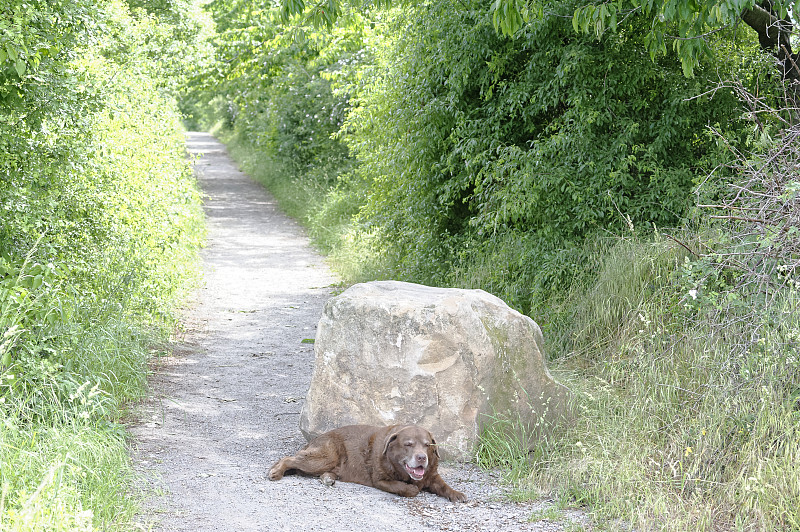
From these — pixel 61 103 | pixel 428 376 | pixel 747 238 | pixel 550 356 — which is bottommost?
pixel 550 356

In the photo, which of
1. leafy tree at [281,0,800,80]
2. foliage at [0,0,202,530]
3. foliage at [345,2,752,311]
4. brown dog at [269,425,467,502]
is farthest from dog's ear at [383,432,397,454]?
foliage at [345,2,752,311]

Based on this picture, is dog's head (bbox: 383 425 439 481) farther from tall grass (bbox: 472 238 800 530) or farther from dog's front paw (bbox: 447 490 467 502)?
tall grass (bbox: 472 238 800 530)

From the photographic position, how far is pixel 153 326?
9078 millimetres

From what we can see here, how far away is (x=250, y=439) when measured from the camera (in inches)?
247

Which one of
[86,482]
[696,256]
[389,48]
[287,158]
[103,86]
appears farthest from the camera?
[287,158]

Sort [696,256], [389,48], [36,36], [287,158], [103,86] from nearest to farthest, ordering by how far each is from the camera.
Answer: [36,36]
[696,256]
[103,86]
[389,48]
[287,158]

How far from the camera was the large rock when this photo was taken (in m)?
5.80

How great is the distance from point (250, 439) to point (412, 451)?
1753 millimetres

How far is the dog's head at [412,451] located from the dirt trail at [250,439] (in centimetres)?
21

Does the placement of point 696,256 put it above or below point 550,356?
above

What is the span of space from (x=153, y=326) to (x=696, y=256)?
18.6 ft

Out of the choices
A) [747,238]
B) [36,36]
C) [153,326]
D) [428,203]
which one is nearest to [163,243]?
[153,326]

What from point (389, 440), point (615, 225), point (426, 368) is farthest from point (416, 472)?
point (615, 225)

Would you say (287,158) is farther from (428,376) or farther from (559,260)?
(428,376)
